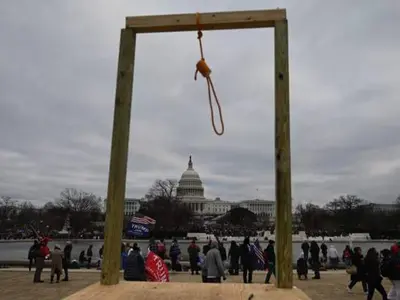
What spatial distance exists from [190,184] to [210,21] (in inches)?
5049

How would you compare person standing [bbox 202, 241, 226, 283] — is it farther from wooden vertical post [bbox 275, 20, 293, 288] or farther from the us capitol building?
the us capitol building

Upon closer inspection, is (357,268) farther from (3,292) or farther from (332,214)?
(332,214)

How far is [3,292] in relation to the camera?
44.8ft

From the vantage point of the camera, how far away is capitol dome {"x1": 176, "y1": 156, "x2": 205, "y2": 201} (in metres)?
131

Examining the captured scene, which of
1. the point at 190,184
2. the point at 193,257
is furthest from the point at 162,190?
the point at 193,257

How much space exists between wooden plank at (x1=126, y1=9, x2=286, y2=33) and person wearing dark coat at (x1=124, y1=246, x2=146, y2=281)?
17.7 feet

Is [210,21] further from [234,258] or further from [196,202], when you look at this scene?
[196,202]

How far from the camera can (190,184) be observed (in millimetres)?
131875

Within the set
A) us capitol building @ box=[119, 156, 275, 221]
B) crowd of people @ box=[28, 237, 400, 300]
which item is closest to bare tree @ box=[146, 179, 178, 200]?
us capitol building @ box=[119, 156, 275, 221]

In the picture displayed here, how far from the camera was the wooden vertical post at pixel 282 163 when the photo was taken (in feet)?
12.0

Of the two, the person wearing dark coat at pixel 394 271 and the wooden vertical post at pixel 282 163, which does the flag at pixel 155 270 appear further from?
the wooden vertical post at pixel 282 163

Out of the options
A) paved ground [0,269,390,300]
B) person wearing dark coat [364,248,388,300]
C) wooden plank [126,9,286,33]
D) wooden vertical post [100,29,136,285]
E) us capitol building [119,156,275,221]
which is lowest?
paved ground [0,269,390,300]

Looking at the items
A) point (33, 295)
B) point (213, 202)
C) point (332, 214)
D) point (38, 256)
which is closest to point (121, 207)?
point (33, 295)

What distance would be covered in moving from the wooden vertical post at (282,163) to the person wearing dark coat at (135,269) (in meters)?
5.18
